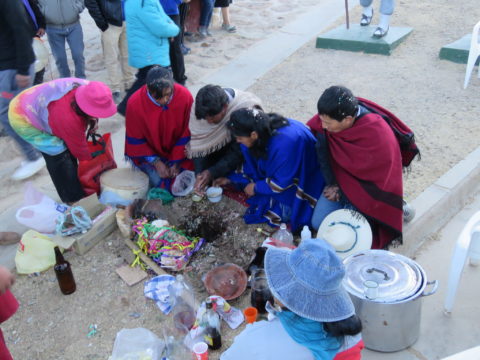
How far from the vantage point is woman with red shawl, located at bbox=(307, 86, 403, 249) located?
3396 millimetres

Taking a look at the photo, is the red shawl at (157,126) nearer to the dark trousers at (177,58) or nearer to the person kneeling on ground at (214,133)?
the person kneeling on ground at (214,133)

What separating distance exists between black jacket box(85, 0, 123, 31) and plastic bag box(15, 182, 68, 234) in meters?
3.28

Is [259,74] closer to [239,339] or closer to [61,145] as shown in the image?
[61,145]

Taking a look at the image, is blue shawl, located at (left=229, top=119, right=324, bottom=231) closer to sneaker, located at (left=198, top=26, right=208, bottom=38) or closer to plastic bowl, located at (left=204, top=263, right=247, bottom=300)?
plastic bowl, located at (left=204, top=263, right=247, bottom=300)

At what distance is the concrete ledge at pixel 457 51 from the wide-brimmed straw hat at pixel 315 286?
643 cm

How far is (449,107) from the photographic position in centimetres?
591

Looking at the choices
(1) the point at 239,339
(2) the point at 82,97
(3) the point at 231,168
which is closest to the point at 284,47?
(3) the point at 231,168

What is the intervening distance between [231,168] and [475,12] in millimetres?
7415

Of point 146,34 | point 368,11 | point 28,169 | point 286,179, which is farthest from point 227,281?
point 368,11

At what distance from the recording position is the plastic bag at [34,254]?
376 centimetres

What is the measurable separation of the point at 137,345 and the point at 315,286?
5.66 ft

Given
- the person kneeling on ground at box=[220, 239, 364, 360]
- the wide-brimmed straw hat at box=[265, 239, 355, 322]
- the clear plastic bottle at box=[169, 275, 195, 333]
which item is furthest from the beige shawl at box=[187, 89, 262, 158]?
the wide-brimmed straw hat at box=[265, 239, 355, 322]

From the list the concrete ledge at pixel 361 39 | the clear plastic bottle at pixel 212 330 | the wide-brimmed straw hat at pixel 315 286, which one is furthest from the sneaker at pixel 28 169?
the concrete ledge at pixel 361 39

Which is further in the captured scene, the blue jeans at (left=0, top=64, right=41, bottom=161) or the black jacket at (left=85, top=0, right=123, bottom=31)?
the black jacket at (left=85, top=0, right=123, bottom=31)
